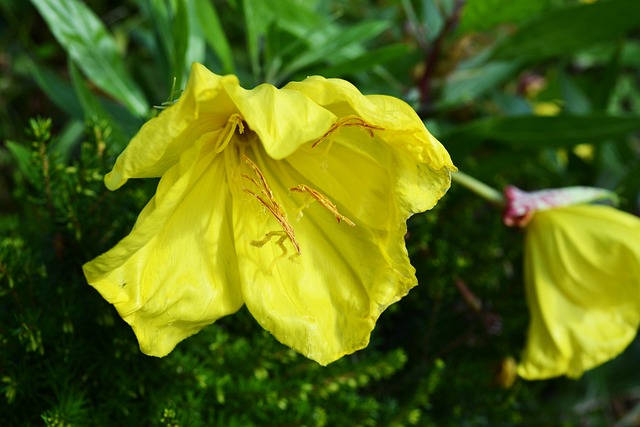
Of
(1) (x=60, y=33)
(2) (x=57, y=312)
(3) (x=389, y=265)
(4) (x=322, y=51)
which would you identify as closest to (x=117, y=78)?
(1) (x=60, y=33)

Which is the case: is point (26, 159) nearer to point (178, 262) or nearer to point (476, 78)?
point (178, 262)

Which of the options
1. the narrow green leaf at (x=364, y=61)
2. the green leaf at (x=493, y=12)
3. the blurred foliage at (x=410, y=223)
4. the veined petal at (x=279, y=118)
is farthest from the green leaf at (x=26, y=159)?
the green leaf at (x=493, y=12)

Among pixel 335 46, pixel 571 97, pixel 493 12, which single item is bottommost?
pixel 571 97

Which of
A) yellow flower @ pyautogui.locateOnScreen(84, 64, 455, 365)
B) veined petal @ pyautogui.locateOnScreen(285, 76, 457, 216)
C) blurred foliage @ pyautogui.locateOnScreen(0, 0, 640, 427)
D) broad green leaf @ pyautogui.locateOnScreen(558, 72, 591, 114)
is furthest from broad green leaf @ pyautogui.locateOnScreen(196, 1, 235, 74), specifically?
broad green leaf @ pyautogui.locateOnScreen(558, 72, 591, 114)

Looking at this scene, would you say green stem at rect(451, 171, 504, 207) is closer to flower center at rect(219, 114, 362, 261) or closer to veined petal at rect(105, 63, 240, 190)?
flower center at rect(219, 114, 362, 261)

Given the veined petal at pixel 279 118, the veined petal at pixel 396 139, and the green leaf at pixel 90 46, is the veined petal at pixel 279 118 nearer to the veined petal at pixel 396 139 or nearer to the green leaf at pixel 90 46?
the veined petal at pixel 396 139

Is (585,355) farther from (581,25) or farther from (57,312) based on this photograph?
(57,312)

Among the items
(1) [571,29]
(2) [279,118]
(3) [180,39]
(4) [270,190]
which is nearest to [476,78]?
(1) [571,29]
